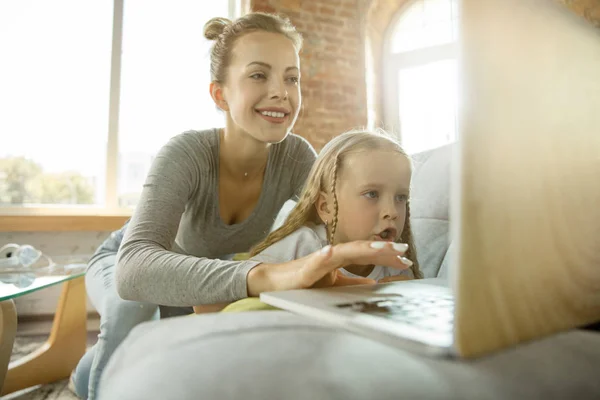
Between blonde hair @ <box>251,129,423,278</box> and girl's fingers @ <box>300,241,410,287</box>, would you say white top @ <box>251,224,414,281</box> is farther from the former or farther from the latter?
girl's fingers @ <box>300,241,410,287</box>

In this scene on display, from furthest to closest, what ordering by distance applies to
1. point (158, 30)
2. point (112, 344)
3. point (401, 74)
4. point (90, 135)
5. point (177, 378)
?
1. point (401, 74)
2. point (158, 30)
3. point (90, 135)
4. point (112, 344)
5. point (177, 378)

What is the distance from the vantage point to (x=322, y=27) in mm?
3287

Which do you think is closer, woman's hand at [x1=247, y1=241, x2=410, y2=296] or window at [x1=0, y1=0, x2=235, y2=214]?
woman's hand at [x1=247, y1=241, x2=410, y2=296]

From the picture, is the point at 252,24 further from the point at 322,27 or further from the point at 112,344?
the point at 322,27

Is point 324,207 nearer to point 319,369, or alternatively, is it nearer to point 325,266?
point 325,266

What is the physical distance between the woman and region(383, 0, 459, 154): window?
2397 millimetres

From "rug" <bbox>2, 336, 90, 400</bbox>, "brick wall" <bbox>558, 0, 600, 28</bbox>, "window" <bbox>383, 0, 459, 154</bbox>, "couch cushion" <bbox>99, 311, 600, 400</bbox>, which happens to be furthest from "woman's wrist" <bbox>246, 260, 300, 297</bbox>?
"window" <bbox>383, 0, 459, 154</bbox>

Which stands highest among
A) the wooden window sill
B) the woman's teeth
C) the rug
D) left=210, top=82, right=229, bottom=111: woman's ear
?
left=210, top=82, right=229, bottom=111: woman's ear

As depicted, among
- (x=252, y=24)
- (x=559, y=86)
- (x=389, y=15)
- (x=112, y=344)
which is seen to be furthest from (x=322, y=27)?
(x=559, y=86)

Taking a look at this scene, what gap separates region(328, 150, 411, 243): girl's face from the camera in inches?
31.5

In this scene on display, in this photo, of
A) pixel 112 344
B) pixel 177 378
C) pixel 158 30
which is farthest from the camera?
pixel 158 30

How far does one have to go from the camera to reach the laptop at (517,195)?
243mm

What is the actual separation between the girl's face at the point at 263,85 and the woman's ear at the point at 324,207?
0.65 ft

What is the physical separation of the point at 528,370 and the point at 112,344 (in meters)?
0.92
